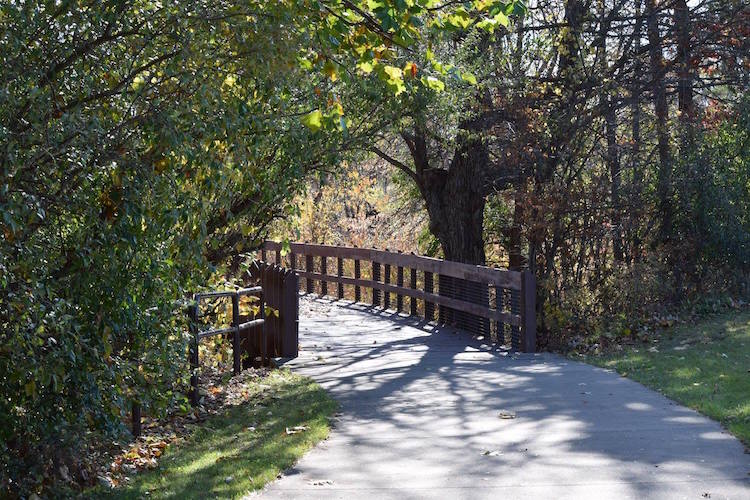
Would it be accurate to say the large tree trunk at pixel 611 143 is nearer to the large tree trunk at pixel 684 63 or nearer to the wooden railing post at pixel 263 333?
the large tree trunk at pixel 684 63

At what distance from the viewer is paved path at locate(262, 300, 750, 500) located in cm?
751

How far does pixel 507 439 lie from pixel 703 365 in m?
4.73

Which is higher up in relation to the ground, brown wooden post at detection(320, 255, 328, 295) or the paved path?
brown wooden post at detection(320, 255, 328, 295)

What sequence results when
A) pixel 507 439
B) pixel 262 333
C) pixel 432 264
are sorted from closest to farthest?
pixel 507 439 → pixel 262 333 → pixel 432 264

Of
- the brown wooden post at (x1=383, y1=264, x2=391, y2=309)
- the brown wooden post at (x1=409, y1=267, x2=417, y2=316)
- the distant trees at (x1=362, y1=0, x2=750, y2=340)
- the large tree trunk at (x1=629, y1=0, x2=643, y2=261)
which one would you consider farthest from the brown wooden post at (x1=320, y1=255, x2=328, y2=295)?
the large tree trunk at (x1=629, y1=0, x2=643, y2=261)

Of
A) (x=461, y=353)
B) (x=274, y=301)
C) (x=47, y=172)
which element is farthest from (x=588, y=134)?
(x=47, y=172)

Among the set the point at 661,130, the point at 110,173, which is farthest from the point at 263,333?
the point at 661,130

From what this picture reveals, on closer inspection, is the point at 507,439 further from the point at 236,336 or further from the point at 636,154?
the point at 636,154

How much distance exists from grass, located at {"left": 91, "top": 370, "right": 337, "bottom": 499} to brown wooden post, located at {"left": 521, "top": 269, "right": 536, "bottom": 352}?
4123 millimetres

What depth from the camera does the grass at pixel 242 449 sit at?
780 cm

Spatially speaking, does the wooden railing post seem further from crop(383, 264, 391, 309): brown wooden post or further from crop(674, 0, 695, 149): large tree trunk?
crop(674, 0, 695, 149): large tree trunk

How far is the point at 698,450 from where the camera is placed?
843cm

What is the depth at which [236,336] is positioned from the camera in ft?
42.3

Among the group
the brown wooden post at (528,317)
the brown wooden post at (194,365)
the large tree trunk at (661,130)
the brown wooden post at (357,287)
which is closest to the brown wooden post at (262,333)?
the brown wooden post at (194,365)
